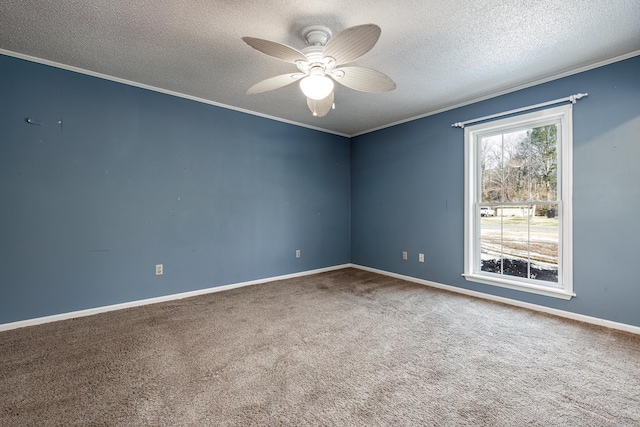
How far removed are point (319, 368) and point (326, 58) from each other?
2126mm

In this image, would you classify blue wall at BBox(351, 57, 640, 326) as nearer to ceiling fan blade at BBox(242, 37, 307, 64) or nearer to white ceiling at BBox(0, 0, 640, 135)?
white ceiling at BBox(0, 0, 640, 135)

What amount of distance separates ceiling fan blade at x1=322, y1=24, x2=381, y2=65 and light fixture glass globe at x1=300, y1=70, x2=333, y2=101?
147mm

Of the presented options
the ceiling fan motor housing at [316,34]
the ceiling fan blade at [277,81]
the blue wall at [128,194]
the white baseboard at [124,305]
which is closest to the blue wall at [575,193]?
the blue wall at [128,194]

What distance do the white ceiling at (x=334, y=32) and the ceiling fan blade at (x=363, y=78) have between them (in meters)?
0.35

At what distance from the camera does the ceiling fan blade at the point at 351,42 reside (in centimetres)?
158

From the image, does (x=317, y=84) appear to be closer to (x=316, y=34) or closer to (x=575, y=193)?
(x=316, y=34)

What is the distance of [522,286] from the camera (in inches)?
123

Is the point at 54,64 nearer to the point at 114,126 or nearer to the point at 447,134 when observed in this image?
the point at 114,126

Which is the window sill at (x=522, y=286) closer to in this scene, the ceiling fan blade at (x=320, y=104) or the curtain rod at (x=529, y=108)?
the curtain rod at (x=529, y=108)

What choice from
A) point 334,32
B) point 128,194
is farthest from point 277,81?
point 128,194

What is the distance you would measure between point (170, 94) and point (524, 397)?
422cm

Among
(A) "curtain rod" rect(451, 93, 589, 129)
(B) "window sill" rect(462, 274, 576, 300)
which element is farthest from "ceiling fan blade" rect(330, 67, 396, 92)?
(B) "window sill" rect(462, 274, 576, 300)

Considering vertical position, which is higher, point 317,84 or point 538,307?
point 317,84

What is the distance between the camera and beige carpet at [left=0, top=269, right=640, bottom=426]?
4.92ft
